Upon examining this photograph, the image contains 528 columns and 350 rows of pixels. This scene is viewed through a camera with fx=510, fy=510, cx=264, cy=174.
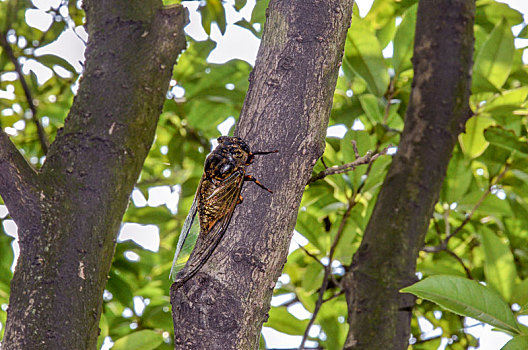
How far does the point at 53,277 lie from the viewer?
0.95m

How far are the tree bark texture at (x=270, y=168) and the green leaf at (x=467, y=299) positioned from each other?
27 centimetres

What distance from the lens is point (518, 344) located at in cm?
80

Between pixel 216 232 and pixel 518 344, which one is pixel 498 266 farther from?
pixel 216 232

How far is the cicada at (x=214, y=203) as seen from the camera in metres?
0.76

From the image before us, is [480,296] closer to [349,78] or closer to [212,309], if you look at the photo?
[212,309]

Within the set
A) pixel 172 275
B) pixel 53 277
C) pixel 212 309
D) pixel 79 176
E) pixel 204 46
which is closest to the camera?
pixel 212 309

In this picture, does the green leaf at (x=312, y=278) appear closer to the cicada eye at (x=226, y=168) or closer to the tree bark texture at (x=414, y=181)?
the tree bark texture at (x=414, y=181)

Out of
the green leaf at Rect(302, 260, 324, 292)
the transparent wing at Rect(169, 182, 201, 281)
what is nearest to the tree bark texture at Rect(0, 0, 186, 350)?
the transparent wing at Rect(169, 182, 201, 281)

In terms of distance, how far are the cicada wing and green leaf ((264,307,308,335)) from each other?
72 cm

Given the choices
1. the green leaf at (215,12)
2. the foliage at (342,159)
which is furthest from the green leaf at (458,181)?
the green leaf at (215,12)

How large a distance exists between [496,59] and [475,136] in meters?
0.24

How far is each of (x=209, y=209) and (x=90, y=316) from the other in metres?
0.35

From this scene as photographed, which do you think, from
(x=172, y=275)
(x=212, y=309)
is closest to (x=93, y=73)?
(x=172, y=275)

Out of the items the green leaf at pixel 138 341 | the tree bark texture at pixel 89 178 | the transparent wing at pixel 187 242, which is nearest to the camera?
the transparent wing at pixel 187 242
